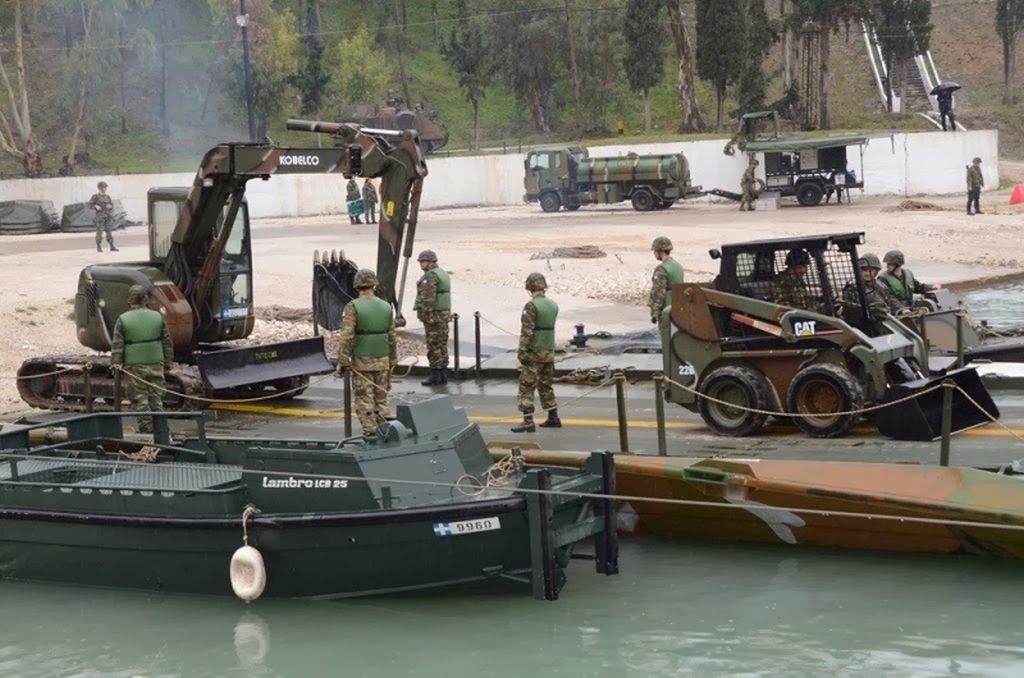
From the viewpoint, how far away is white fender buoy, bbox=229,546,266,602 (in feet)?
38.8

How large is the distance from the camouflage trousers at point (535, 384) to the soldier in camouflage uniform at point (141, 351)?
3900 millimetres

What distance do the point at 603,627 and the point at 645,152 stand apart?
153 ft

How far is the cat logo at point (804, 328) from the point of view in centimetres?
1532

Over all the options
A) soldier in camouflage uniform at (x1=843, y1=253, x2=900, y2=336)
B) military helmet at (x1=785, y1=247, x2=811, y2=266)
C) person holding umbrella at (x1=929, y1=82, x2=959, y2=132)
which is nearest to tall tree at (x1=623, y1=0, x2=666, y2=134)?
person holding umbrella at (x1=929, y1=82, x2=959, y2=132)

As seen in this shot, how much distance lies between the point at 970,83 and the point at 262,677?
71.5m

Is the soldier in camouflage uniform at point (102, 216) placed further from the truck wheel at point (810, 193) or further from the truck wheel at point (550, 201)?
the truck wheel at point (810, 193)

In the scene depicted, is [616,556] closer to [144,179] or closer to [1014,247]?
[1014,247]

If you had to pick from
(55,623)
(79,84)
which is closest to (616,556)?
(55,623)

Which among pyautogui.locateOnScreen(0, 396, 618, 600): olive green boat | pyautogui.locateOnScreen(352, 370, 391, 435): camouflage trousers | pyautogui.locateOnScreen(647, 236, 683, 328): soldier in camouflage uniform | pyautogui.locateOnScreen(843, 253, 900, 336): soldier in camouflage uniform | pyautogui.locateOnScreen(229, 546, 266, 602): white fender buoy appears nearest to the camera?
pyautogui.locateOnScreen(0, 396, 618, 600): olive green boat

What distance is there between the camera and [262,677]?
10898 mm

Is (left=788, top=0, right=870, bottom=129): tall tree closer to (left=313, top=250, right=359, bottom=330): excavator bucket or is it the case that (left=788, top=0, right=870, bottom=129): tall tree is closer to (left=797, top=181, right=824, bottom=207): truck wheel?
(left=797, top=181, right=824, bottom=207): truck wheel

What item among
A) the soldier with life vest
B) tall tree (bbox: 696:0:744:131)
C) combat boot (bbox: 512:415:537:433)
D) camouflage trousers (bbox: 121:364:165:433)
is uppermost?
tall tree (bbox: 696:0:744:131)

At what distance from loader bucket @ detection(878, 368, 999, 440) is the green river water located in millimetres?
2325

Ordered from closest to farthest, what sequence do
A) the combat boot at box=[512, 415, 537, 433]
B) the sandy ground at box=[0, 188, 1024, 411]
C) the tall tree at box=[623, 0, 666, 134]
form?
the combat boot at box=[512, 415, 537, 433] < the sandy ground at box=[0, 188, 1024, 411] < the tall tree at box=[623, 0, 666, 134]
